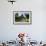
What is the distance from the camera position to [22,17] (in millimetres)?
5402

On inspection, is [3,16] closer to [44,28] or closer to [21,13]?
[21,13]

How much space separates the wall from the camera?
210 inches

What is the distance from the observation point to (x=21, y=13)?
5.39 metres

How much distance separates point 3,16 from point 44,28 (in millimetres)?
1700

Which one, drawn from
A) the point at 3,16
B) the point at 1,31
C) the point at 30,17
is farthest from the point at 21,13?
the point at 1,31

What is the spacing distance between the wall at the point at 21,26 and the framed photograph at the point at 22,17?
119mm

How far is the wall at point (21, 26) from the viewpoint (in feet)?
17.5

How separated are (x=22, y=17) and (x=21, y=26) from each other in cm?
36

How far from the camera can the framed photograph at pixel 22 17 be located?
17.6 feet

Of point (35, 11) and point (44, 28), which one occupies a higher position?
point (35, 11)

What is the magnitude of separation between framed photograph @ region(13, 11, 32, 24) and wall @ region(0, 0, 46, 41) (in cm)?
12

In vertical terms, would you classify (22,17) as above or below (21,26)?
above

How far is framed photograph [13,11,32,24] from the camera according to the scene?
5371 millimetres

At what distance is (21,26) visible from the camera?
540cm
